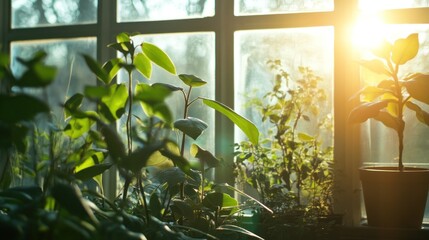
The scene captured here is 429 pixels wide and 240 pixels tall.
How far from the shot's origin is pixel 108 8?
11.3 ft

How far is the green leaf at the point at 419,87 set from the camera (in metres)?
2.50

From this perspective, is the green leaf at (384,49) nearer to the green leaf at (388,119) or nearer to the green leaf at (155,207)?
the green leaf at (388,119)

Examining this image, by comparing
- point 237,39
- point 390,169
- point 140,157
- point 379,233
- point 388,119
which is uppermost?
point 237,39

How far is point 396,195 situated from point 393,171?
0.11 metres

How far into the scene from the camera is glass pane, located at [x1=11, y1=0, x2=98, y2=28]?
11.5 ft

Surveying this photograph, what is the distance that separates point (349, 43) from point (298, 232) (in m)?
1.08

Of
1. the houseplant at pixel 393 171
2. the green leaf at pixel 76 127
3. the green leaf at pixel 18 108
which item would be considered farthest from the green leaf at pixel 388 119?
the green leaf at pixel 18 108

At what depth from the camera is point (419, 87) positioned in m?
2.51

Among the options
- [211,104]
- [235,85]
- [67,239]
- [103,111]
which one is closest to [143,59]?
[211,104]

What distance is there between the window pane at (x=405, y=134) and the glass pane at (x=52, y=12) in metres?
1.67

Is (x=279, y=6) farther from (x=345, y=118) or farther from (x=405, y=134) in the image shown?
(x=405, y=134)

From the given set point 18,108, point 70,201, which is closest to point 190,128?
point 70,201

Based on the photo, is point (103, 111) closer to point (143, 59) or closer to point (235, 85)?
point (143, 59)

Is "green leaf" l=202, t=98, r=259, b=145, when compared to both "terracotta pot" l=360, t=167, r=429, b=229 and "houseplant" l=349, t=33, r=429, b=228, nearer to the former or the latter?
"houseplant" l=349, t=33, r=429, b=228
